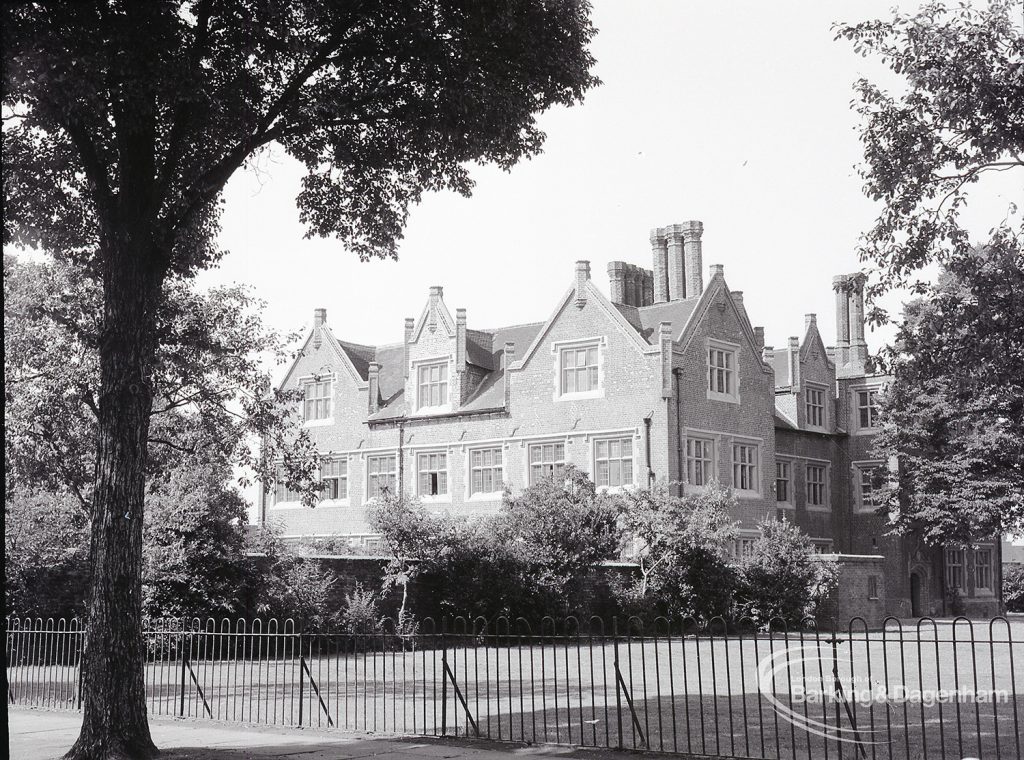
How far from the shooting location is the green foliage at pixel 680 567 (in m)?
31.8

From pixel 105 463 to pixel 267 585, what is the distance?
14.6 m

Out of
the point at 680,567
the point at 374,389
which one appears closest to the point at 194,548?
the point at 680,567

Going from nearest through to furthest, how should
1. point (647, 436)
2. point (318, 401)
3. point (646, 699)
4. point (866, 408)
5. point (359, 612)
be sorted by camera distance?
point (646, 699)
point (359, 612)
point (647, 436)
point (318, 401)
point (866, 408)

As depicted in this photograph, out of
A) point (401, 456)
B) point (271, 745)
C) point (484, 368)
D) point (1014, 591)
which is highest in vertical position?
point (484, 368)

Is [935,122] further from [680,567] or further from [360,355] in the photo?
[360,355]

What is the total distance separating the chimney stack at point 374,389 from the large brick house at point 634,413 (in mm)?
58

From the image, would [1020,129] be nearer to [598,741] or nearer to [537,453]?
[598,741]

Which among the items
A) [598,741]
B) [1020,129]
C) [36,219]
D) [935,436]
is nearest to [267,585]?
[36,219]

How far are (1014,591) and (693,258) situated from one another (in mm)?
30311

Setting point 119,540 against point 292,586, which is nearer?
point 119,540

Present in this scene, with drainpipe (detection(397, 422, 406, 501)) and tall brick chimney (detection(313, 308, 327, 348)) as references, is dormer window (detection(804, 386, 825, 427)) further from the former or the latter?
tall brick chimney (detection(313, 308, 327, 348))

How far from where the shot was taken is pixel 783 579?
32750 mm

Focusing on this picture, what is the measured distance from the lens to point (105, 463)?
11.8 meters

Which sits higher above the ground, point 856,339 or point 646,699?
point 856,339
